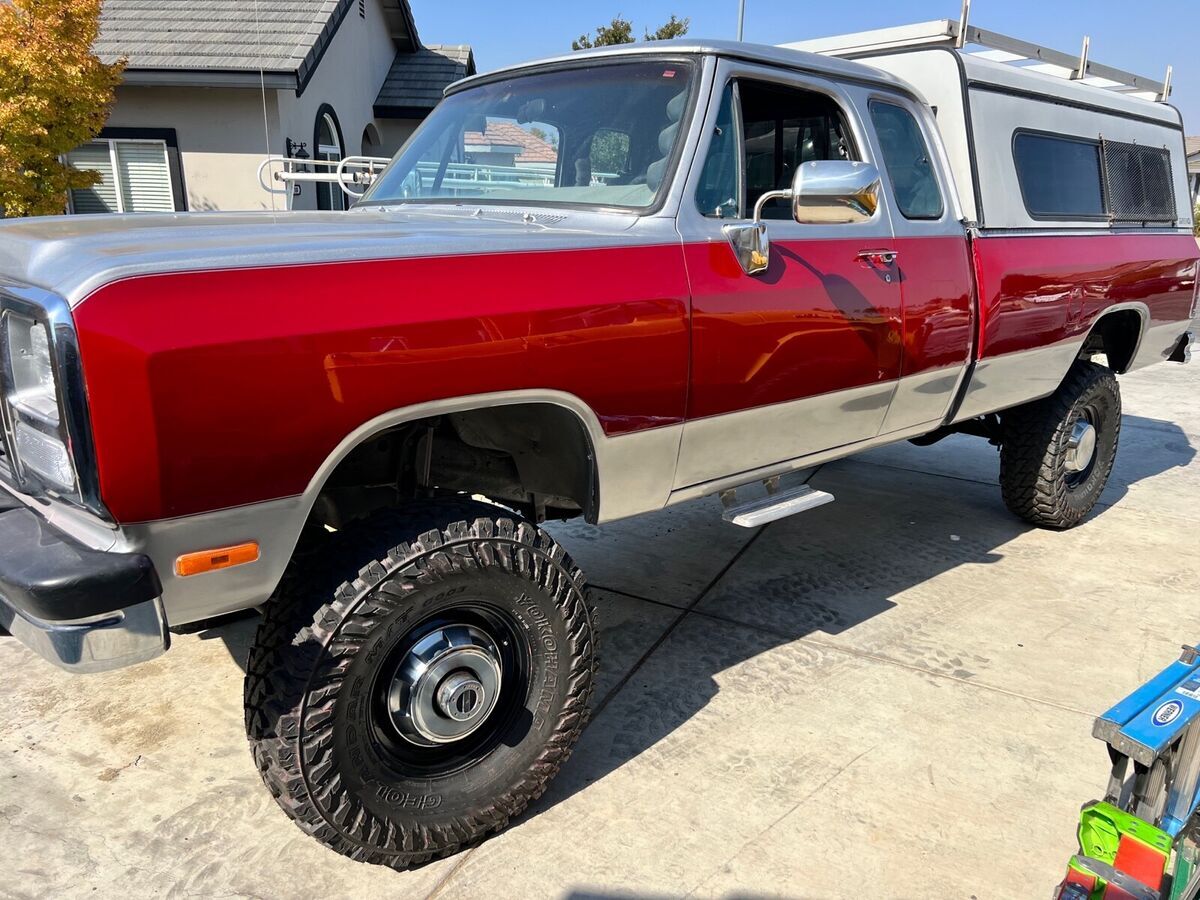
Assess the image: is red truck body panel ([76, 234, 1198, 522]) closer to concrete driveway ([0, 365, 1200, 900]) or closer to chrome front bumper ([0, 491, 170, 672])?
chrome front bumper ([0, 491, 170, 672])

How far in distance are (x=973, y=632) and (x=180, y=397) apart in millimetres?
3331

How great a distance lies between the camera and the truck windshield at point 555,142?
9.67 ft

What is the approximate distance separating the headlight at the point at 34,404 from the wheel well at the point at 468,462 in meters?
0.76

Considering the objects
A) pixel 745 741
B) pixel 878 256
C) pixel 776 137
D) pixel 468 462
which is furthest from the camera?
pixel 776 137

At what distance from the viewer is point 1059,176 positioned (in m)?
4.64

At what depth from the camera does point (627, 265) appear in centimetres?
257

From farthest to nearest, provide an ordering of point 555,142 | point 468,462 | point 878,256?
1. point 878,256
2. point 555,142
3. point 468,462

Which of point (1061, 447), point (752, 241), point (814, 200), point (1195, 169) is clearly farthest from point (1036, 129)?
point (1195, 169)

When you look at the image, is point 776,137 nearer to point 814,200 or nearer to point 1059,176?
point 814,200

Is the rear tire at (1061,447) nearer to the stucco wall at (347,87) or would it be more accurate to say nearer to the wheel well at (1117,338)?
the wheel well at (1117,338)

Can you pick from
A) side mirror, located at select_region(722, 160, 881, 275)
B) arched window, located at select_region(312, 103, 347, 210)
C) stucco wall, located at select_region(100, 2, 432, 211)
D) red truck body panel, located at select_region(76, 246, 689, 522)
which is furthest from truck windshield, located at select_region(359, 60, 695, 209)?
arched window, located at select_region(312, 103, 347, 210)

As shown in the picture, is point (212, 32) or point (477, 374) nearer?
point (477, 374)

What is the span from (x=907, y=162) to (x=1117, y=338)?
246cm

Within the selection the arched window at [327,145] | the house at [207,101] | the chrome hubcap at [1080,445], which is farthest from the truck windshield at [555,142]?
the arched window at [327,145]
